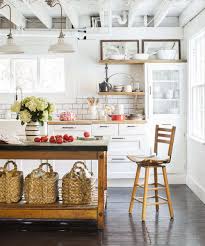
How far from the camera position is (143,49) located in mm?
7766

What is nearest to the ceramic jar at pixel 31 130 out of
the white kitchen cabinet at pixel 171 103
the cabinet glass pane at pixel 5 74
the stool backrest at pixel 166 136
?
the stool backrest at pixel 166 136

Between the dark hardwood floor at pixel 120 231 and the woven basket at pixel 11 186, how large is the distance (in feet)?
1.01

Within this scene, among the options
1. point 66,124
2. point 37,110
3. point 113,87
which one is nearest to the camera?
point 37,110

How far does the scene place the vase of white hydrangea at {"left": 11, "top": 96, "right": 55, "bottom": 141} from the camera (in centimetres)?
501

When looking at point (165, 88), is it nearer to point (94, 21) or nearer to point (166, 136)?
point (94, 21)

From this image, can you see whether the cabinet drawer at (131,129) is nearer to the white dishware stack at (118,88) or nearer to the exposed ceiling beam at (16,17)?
the white dishware stack at (118,88)

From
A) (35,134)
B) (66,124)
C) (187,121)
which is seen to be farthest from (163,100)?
(35,134)

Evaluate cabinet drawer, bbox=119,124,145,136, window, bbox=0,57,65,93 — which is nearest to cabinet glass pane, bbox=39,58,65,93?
window, bbox=0,57,65,93

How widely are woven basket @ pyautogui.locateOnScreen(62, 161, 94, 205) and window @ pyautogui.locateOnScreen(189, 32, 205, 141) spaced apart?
2.43 m

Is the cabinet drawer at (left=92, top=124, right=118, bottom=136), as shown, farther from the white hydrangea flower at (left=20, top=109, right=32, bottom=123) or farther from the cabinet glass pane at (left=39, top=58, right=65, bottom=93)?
the white hydrangea flower at (left=20, top=109, right=32, bottom=123)

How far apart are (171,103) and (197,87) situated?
76 centimetres

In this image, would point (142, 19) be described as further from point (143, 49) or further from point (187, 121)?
point (187, 121)

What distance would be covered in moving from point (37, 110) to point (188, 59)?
3249mm

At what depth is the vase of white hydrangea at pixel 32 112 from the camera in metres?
5.01
